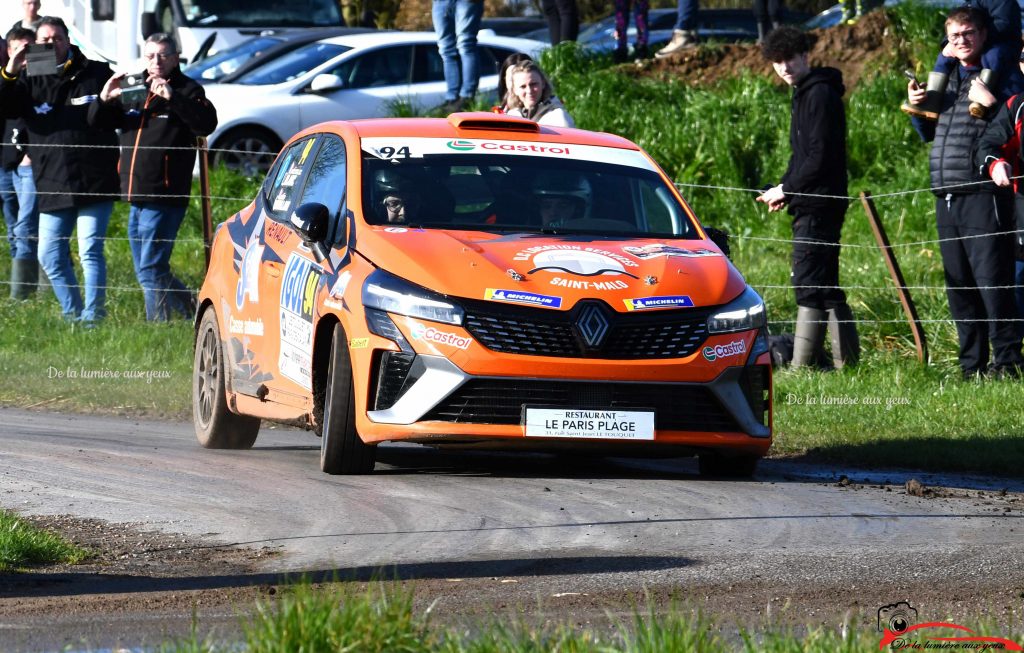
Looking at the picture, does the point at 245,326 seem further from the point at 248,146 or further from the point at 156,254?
the point at 248,146

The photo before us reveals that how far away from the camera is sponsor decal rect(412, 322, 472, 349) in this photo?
8.30m

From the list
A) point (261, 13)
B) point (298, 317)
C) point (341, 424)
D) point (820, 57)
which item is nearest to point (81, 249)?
point (298, 317)

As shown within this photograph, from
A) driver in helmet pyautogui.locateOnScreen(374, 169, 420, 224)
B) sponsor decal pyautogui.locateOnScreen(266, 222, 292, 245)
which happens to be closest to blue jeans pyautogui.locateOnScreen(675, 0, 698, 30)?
sponsor decal pyautogui.locateOnScreen(266, 222, 292, 245)

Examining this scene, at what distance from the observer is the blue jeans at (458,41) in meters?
20.9

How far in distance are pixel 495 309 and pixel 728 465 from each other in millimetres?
1637

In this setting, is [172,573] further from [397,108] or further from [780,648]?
[397,108]

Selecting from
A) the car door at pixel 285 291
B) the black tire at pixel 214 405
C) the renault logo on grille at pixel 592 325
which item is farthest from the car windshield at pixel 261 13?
the renault logo on grille at pixel 592 325

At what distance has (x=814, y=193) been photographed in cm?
1287

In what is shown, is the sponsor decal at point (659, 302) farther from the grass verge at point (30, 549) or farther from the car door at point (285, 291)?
the grass verge at point (30, 549)

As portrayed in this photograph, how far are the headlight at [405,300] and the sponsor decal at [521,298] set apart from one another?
6.5 inches

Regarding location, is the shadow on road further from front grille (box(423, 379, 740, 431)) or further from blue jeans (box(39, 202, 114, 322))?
blue jeans (box(39, 202, 114, 322))

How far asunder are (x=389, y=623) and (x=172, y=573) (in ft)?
6.44

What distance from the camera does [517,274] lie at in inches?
333

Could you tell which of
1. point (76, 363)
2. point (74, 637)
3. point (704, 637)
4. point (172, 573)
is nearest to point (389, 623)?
point (704, 637)
